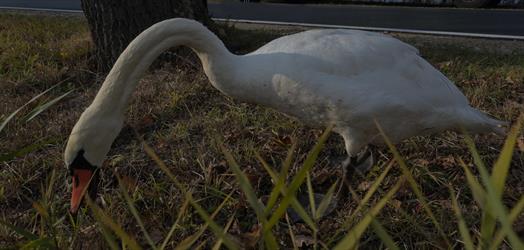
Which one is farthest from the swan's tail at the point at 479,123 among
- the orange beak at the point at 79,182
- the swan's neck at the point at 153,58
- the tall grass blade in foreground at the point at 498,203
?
the orange beak at the point at 79,182

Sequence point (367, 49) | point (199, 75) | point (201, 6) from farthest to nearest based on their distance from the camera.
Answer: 1. point (201, 6)
2. point (199, 75)
3. point (367, 49)

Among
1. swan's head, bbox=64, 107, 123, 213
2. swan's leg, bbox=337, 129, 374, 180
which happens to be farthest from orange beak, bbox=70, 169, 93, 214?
swan's leg, bbox=337, 129, 374, 180

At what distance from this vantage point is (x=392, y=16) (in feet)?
33.5

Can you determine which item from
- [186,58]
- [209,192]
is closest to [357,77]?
[209,192]

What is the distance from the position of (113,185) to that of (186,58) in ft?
7.28

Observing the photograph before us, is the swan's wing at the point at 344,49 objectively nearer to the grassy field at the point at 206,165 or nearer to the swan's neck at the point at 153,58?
Result: the swan's neck at the point at 153,58

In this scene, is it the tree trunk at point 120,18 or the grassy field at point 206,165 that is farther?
the tree trunk at point 120,18

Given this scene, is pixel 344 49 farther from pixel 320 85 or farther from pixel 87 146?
pixel 87 146

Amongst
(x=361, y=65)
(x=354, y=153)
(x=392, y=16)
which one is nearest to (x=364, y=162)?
(x=354, y=153)

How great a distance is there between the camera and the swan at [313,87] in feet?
7.98

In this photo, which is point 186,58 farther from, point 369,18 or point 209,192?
point 369,18

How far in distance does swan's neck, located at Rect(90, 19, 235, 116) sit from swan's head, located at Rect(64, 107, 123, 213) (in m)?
0.05

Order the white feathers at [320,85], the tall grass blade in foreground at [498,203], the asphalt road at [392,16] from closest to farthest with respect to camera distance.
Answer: the tall grass blade in foreground at [498,203] → the white feathers at [320,85] → the asphalt road at [392,16]

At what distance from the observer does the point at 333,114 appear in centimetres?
247
